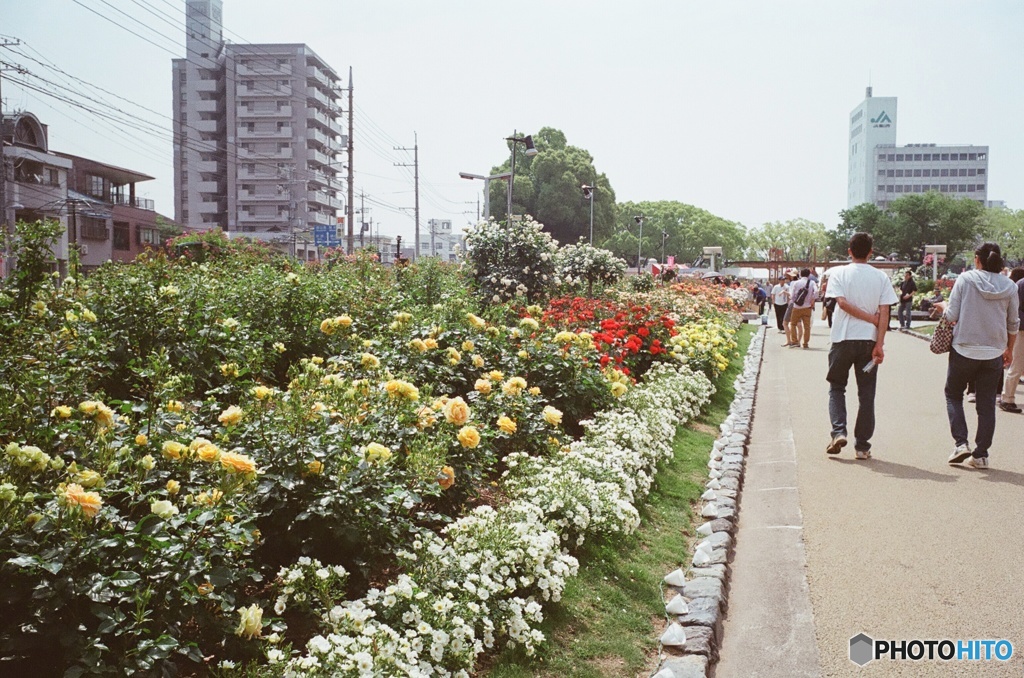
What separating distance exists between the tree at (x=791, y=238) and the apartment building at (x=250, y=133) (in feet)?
225

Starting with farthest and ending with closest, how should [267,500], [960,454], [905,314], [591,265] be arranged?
[905,314] < [591,265] < [960,454] < [267,500]

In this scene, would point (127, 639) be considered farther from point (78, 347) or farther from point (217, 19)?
point (217, 19)

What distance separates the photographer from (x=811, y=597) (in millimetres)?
4352

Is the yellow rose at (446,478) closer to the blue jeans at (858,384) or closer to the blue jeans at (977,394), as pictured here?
the blue jeans at (858,384)

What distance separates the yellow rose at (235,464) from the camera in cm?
305

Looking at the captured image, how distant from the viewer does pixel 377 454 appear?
364 centimetres

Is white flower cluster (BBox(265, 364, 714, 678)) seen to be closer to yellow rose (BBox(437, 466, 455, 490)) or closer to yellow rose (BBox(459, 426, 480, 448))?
yellow rose (BBox(437, 466, 455, 490))

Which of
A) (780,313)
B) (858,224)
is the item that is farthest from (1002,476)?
(858,224)

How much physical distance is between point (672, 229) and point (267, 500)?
111 m

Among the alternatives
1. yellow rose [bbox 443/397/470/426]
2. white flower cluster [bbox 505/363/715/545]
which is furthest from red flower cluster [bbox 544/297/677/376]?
yellow rose [bbox 443/397/470/426]

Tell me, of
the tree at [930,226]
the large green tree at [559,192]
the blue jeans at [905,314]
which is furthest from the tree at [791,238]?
the blue jeans at [905,314]

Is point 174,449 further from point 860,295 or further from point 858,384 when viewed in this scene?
point 860,295

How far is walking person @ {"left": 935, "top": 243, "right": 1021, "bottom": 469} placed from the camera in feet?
22.7

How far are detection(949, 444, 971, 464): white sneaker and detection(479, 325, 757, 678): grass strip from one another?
2.29 meters
